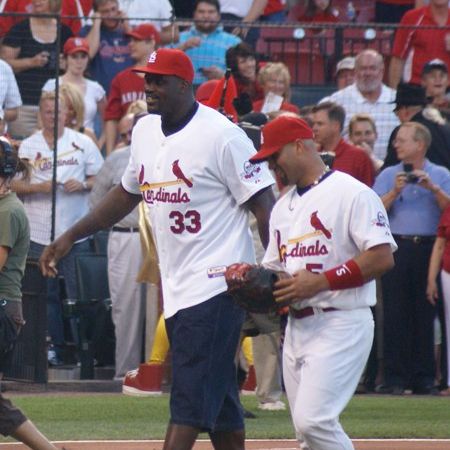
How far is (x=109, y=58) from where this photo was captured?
1557cm

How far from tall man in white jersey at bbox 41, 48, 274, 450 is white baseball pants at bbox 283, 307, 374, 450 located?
0.43 m

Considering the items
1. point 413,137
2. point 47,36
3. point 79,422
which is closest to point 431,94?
point 413,137

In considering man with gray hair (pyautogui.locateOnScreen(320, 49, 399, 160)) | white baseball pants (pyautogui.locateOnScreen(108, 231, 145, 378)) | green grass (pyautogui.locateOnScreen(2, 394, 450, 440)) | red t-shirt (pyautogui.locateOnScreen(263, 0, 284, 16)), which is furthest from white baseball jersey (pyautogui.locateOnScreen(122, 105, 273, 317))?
red t-shirt (pyautogui.locateOnScreen(263, 0, 284, 16))

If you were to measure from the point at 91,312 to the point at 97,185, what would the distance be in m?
1.19

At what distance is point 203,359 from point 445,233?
18.4 feet

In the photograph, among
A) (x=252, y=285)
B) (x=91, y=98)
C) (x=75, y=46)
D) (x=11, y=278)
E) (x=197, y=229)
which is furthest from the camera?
(x=91, y=98)

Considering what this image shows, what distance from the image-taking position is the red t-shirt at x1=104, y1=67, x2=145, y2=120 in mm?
14675

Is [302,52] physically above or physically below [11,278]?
above

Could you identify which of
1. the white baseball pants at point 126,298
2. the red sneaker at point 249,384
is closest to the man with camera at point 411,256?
the red sneaker at point 249,384

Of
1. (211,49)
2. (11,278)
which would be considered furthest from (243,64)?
(11,278)

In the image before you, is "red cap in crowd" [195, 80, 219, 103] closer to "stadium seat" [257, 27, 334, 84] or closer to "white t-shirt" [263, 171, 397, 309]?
"white t-shirt" [263, 171, 397, 309]

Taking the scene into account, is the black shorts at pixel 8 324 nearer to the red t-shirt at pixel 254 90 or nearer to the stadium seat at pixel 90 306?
the stadium seat at pixel 90 306

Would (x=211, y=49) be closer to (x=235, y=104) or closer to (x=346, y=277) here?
(x=235, y=104)

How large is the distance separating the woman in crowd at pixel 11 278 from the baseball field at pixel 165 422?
121 centimetres
